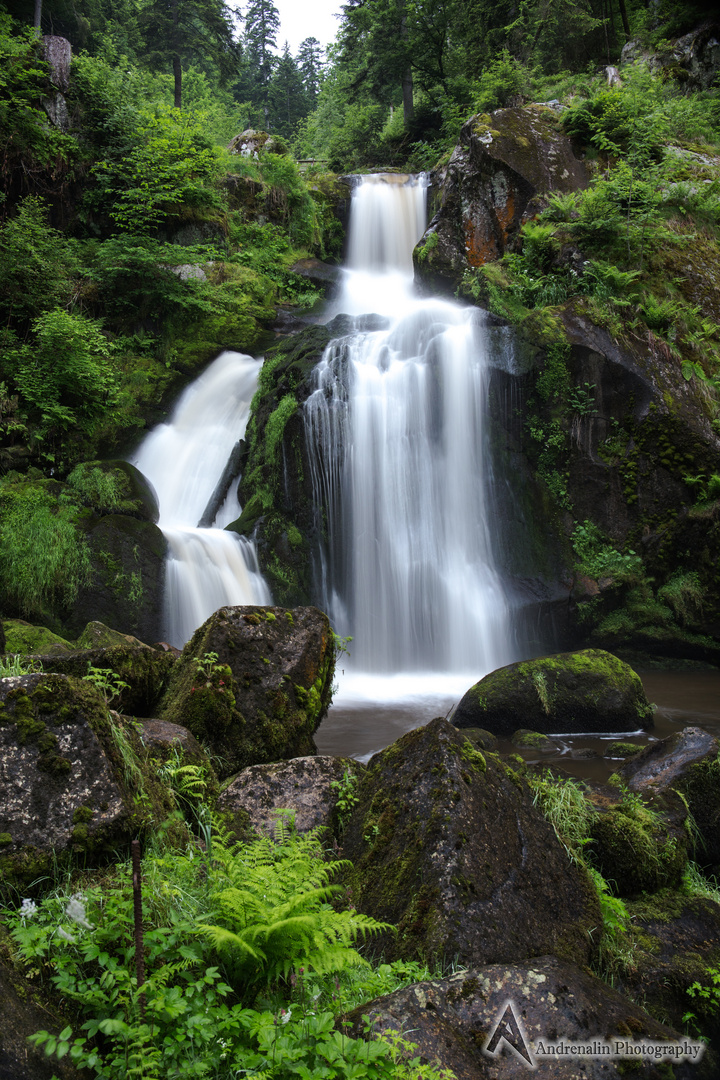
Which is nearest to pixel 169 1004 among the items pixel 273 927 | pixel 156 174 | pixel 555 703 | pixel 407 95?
pixel 273 927

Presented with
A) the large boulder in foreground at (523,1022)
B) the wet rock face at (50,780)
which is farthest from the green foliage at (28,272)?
the large boulder in foreground at (523,1022)

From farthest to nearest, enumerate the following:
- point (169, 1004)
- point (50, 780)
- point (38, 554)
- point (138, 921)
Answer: point (38, 554) → point (50, 780) → point (169, 1004) → point (138, 921)

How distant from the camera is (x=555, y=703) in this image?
7.52 meters

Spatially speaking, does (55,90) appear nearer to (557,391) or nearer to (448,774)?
(557,391)

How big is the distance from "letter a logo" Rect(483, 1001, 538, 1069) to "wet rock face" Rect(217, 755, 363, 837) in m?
1.37

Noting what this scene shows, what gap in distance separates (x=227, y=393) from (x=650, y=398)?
28.5 feet

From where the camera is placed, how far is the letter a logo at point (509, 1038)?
206 cm

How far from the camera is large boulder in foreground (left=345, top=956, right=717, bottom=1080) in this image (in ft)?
6.53

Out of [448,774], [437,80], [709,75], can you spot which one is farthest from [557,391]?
[437,80]

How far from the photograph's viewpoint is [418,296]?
56.1 feet

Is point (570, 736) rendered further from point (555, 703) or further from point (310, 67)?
point (310, 67)

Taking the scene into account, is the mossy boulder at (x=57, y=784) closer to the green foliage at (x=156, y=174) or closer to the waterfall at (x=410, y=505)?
the waterfall at (x=410, y=505)
